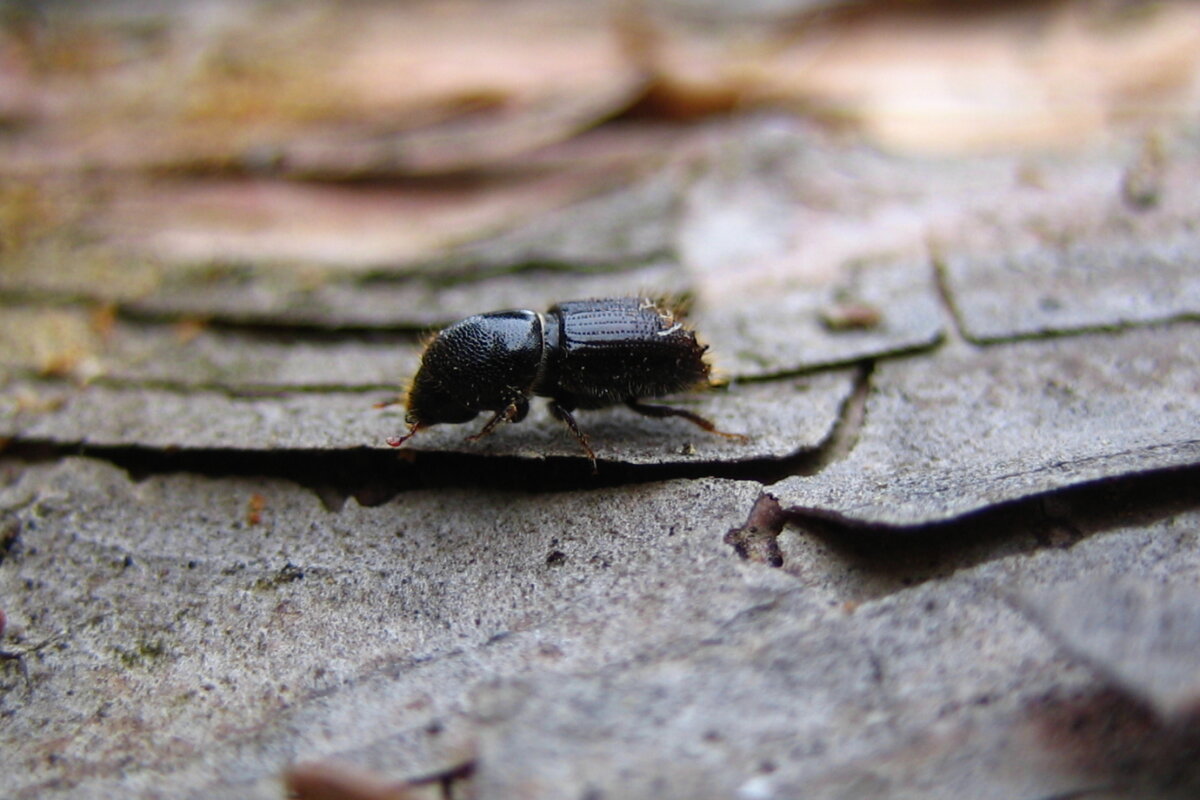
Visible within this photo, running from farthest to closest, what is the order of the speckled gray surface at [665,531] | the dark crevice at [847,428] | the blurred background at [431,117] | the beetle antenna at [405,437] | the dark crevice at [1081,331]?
the blurred background at [431,117], the dark crevice at [1081,331], the beetle antenna at [405,437], the dark crevice at [847,428], the speckled gray surface at [665,531]

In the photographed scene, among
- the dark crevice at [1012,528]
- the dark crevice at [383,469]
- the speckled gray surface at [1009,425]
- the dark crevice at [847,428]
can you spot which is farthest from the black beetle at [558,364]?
the dark crevice at [1012,528]

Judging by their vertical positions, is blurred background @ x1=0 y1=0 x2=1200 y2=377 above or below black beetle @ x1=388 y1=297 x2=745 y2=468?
above

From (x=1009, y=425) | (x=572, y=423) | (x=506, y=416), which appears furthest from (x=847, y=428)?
(x=506, y=416)

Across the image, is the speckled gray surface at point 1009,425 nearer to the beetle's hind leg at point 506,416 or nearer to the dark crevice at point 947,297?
the dark crevice at point 947,297

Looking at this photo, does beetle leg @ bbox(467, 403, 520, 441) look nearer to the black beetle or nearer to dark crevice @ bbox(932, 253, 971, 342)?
the black beetle

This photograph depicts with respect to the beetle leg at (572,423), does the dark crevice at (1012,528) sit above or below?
below

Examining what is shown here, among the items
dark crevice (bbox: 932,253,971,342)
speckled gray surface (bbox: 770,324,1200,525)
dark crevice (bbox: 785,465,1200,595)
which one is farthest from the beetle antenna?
dark crevice (bbox: 932,253,971,342)

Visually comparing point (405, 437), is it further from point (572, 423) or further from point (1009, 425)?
point (1009, 425)

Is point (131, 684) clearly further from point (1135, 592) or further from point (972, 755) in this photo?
point (1135, 592)
